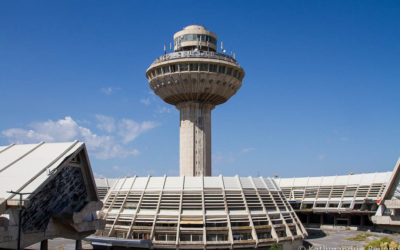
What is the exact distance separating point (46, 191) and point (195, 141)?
41.8 metres

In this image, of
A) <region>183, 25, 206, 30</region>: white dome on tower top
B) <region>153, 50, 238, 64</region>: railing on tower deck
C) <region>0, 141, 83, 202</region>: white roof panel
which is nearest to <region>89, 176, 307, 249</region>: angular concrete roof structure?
<region>0, 141, 83, 202</region>: white roof panel

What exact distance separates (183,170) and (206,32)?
27046 millimetres

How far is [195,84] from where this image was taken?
69500mm

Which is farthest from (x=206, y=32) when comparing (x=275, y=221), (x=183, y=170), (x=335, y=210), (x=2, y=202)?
(x=2, y=202)

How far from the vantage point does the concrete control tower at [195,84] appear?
227 feet

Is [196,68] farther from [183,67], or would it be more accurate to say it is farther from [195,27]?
[195,27]

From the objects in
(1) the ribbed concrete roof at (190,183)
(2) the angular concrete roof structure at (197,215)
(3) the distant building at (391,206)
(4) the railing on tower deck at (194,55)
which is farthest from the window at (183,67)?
(3) the distant building at (391,206)

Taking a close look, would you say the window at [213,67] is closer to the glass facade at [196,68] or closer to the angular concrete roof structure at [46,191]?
the glass facade at [196,68]

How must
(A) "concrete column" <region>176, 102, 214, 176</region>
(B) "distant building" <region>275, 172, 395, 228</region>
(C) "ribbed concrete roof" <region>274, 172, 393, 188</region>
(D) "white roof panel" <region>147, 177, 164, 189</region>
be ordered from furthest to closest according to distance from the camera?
(C) "ribbed concrete roof" <region>274, 172, 393, 188</region> → (B) "distant building" <region>275, 172, 395, 228</region> → (A) "concrete column" <region>176, 102, 214, 176</region> → (D) "white roof panel" <region>147, 177, 164, 189</region>

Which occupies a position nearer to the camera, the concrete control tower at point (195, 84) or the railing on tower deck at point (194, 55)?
the concrete control tower at point (195, 84)

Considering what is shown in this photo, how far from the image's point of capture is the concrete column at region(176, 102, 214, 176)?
233 ft

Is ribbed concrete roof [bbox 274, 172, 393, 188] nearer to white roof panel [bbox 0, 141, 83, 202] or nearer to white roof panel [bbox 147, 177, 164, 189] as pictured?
white roof panel [bbox 147, 177, 164, 189]

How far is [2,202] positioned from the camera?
86.0ft

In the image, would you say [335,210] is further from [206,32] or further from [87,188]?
[87,188]
